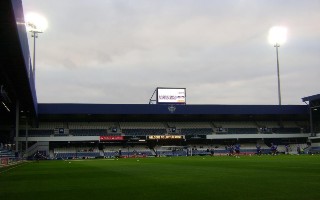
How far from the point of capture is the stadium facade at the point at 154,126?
6556cm

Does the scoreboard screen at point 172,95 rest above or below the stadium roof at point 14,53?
above

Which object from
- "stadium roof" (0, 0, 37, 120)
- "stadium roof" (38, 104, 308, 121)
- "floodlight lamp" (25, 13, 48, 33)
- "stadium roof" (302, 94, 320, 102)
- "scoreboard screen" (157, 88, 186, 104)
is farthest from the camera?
"scoreboard screen" (157, 88, 186, 104)

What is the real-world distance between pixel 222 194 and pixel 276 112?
6879 cm

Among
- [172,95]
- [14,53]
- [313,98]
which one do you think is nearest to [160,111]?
[172,95]

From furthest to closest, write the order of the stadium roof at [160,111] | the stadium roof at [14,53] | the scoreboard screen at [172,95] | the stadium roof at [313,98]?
the scoreboard screen at [172,95]
the stadium roof at [313,98]
the stadium roof at [160,111]
the stadium roof at [14,53]

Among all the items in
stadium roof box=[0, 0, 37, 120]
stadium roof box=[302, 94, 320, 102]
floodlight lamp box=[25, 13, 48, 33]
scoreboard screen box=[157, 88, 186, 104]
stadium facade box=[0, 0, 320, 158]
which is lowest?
stadium facade box=[0, 0, 320, 158]

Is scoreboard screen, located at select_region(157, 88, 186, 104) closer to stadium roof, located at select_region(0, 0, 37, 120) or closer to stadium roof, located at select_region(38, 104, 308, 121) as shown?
stadium roof, located at select_region(38, 104, 308, 121)

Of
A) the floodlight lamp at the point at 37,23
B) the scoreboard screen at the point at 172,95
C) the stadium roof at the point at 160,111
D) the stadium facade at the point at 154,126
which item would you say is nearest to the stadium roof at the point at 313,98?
the stadium facade at the point at 154,126

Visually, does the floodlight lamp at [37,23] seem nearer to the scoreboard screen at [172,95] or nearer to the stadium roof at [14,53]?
the stadium roof at [14,53]

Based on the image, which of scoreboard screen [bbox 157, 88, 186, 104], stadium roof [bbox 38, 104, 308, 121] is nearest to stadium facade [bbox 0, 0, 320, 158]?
stadium roof [bbox 38, 104, 308, 121]

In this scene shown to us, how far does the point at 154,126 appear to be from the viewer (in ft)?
243

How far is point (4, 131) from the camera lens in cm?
6744

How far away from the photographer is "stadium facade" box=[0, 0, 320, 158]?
215ft

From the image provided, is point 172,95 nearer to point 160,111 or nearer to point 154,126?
point 160,111
